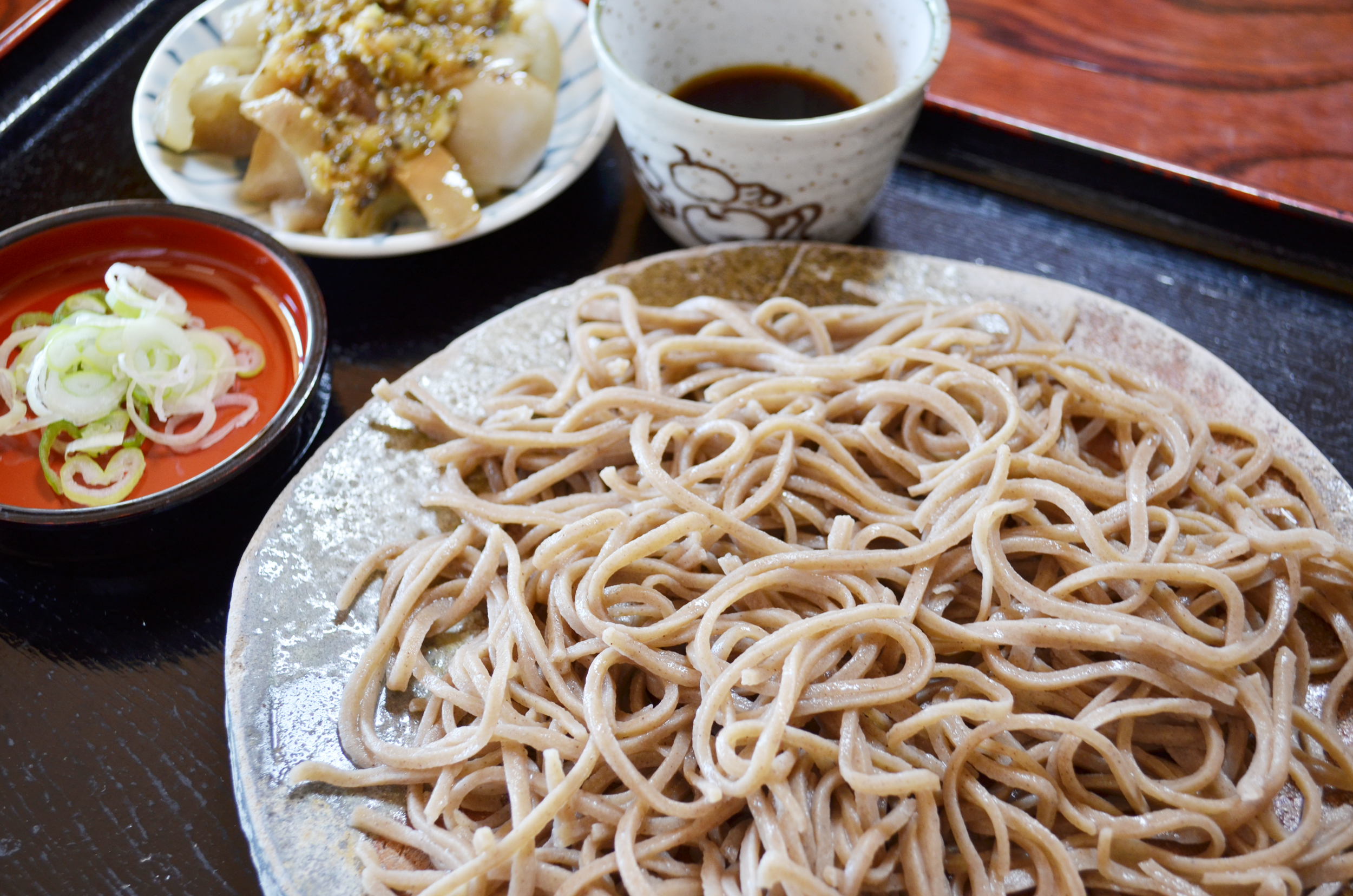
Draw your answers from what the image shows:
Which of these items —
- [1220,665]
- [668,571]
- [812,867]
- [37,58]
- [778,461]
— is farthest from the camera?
[37,58]

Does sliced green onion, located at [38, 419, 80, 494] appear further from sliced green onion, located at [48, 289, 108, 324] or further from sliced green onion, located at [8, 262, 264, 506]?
sliced green onion, located at [48, 289, 108, 324]

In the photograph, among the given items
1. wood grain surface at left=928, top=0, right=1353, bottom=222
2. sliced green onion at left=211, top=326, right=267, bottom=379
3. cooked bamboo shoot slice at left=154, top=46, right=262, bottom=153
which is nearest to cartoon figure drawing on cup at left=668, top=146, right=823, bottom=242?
wood grain surface at left=928, top=0, right=1353, bottom=222

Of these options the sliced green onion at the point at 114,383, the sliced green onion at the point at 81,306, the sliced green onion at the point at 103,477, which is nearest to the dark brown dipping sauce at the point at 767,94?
the sliced green onion at the point at 114,383

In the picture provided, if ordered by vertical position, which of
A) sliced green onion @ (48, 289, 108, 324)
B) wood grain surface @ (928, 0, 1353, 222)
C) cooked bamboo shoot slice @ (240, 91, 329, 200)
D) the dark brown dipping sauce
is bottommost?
wood grain surface @ (928, 0, 1353, 222)

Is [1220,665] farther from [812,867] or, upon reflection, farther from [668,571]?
[668,571]

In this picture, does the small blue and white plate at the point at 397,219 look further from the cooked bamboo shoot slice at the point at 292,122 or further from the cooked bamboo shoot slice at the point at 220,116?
the cooked bamboo shoot slice at the point at 292,122

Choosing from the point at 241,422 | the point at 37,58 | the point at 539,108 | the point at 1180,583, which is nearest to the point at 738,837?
the point at 1180,583
